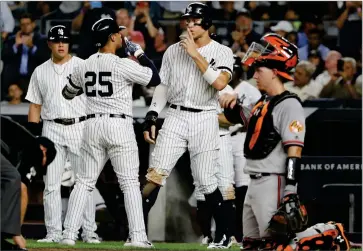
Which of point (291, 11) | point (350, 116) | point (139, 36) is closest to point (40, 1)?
point (139, 36)

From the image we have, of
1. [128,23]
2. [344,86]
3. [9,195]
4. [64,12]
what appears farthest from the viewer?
[64,12]

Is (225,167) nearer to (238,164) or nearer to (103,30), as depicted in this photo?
(238,164)

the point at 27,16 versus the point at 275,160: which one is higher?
the point at 27,16

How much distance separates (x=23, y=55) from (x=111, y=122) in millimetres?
4871

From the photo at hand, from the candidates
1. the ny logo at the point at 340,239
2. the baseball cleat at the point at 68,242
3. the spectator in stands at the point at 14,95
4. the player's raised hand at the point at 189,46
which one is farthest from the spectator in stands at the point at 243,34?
the ny logo at the point at 340,239

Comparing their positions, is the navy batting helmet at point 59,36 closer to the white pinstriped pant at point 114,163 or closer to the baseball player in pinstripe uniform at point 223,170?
the white pinstriped pant at point 114,163

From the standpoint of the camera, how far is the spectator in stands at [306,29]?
15.7 metres

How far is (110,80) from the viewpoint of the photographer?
10453mm

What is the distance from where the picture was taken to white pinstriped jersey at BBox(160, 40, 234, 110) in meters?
10.3

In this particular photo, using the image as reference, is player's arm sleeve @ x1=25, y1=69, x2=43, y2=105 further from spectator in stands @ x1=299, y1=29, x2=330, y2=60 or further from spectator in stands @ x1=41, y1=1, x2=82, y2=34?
spectator in stands @ x1=299, y1=29, x2=330, y2=60

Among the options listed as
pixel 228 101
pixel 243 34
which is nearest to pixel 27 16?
pixel 243 34

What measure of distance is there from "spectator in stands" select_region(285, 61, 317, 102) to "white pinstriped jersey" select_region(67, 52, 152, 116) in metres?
4.46

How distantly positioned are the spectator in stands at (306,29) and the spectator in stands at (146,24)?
192cm

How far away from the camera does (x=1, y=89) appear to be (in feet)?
48.1
